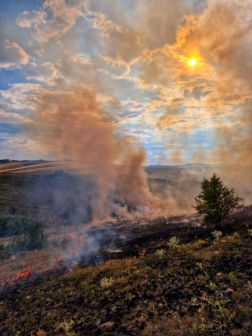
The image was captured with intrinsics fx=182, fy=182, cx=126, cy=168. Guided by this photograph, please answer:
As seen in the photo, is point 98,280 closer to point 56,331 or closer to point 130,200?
point 56,331

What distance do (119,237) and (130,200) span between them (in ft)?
96.9

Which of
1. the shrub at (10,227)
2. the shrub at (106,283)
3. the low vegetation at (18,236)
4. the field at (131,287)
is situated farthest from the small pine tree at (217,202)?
the shrub at (10,227)

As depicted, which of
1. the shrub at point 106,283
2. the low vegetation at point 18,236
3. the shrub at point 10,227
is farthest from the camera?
Result: the shrub at point 10,227

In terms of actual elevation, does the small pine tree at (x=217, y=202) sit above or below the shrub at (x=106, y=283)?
above

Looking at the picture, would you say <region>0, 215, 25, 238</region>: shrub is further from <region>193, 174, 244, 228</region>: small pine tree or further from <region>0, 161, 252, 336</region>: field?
<region>193, 174, 244, 228</region>: small pine tree

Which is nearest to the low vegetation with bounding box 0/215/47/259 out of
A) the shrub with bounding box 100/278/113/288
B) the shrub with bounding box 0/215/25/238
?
the shrub with bounding box 0/215/25/238

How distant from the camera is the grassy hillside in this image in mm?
9031

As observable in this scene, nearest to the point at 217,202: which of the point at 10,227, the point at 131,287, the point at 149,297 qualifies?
the point at 131,287

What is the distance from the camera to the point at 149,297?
39.2 feet

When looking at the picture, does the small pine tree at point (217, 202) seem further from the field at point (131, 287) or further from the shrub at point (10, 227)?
the shrub at point (10, 227)

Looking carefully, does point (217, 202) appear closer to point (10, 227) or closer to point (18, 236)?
point (18, 236)

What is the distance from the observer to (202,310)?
9.39m

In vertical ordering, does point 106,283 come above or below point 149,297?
below

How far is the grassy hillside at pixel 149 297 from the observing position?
29.6 feet
